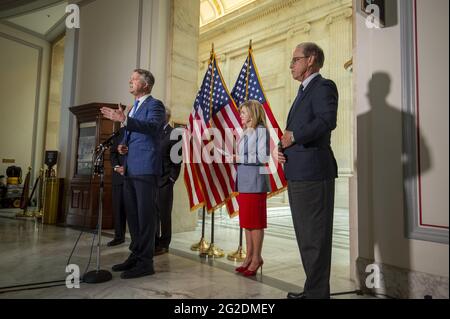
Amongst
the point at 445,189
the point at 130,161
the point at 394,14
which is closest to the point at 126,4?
the point at 130,161

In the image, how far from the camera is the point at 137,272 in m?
2.79

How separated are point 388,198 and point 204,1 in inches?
474

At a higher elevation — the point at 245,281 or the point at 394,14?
the point at 394,14

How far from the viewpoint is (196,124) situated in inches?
163

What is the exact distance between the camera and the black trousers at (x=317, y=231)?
2.03 metres

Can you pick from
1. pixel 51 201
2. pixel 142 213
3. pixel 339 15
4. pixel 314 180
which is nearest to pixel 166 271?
pixel 142 213

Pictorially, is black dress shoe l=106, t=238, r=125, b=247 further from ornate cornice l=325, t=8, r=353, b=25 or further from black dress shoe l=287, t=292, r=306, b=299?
ornate cornice l=325, t=8, r=353, b=25

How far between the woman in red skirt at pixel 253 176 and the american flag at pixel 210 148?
0.85 metres

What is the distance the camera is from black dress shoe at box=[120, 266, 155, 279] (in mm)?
2760

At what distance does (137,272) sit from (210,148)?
169 cm

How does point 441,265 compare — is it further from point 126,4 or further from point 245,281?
point 126,4

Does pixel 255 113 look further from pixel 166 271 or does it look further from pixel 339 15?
pixel 339 15

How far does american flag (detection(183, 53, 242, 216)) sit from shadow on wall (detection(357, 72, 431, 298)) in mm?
1592

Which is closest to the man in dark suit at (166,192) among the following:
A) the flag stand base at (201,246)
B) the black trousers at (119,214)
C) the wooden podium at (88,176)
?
the flag stand base at (201,246)
